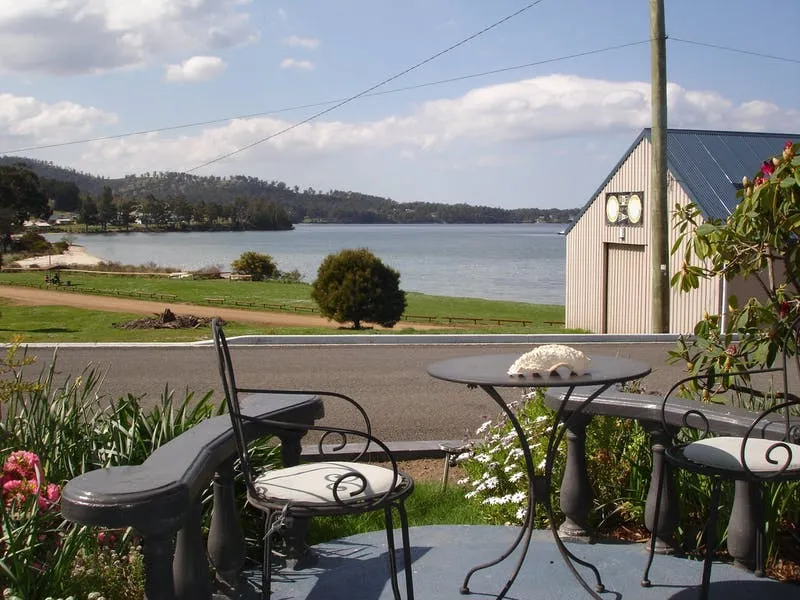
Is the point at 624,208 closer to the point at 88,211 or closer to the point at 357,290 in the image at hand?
the point at 357,290

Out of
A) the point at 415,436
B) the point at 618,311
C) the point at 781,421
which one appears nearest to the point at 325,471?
the point at 781,421

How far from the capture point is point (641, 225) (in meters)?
22.9

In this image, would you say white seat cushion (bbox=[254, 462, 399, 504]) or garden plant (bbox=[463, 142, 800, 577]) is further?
garden plant (bbox=[463, 142, 800, 577])

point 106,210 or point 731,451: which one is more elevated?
point 106,210

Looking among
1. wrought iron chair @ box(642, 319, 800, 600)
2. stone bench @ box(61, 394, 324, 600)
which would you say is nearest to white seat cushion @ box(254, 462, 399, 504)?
stone bench @ box(61, 394, 324, 600)

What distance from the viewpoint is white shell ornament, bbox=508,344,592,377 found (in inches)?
131

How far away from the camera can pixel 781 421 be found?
12.5 feet

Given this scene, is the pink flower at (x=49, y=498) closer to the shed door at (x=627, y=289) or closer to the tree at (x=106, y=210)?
the shed door at (x=627, y=289)

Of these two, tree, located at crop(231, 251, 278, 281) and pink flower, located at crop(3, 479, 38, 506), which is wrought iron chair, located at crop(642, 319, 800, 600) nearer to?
pink flower, located at crop(3, 479, 38, 506)

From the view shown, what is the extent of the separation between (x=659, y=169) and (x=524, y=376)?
43.7ft

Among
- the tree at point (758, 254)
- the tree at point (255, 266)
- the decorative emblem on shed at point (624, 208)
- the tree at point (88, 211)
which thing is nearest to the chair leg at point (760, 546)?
the tree at point (758, 254)

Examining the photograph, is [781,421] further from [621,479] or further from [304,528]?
[304,528]

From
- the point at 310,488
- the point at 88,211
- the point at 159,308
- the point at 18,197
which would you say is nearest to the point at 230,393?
the point at 310,488

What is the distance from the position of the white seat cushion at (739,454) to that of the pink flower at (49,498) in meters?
2.46
